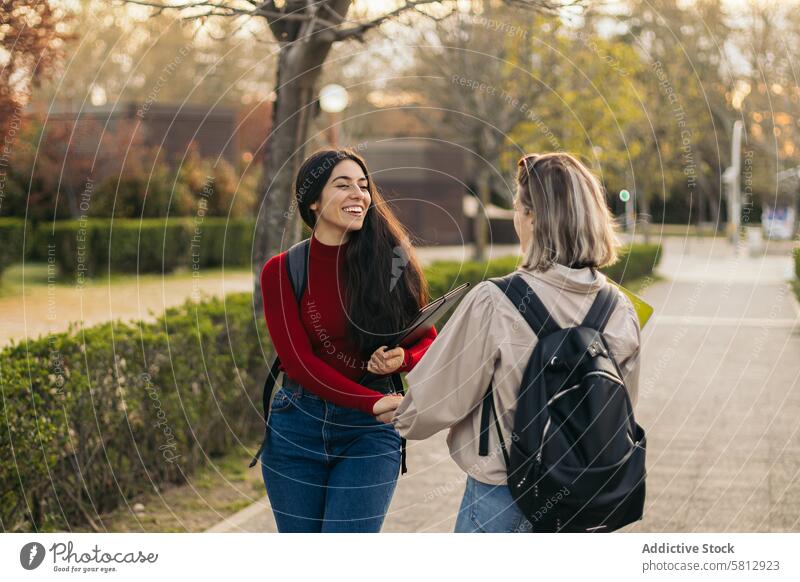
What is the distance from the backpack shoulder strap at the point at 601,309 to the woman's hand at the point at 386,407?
2.35 ft

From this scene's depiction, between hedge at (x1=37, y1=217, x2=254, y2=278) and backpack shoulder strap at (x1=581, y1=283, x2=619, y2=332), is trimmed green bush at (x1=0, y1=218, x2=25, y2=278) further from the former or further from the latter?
backpack shoulder strap at (x1=581, y1=283, x2=619, y2=332)

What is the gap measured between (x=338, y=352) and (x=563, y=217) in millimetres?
1002

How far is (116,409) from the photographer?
637 cm

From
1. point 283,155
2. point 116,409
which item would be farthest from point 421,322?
point 283,155

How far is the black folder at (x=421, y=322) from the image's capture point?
12.0 feet

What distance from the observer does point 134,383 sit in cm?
667

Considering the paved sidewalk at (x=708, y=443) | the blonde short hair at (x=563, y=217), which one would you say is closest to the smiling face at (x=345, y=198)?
the blonde short hair at (x=563, y=217)

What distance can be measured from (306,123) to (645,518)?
3760 mm

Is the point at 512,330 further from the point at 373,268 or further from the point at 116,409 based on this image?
the point at 116,409

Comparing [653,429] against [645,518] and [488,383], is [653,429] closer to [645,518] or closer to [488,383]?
[645,518]

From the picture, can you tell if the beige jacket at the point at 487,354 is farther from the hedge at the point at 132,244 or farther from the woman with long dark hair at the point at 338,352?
the hedge at the point at 132,244

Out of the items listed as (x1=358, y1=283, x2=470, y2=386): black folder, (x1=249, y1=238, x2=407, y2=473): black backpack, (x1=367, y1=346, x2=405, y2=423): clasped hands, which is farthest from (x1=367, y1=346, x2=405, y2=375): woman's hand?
(x1=249, y1=238, x2=407, y2=473): black backpack

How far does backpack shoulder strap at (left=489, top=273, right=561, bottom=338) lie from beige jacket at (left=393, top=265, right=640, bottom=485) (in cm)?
2

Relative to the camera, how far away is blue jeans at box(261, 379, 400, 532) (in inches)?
144
